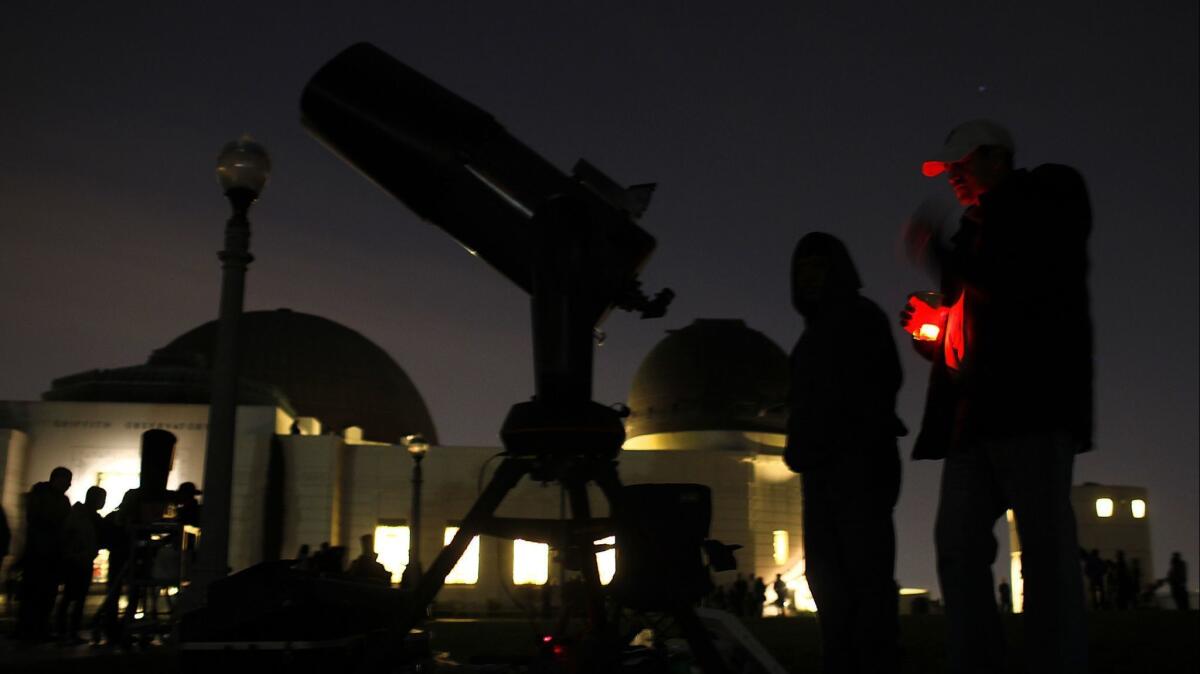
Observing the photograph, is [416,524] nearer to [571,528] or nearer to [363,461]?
[571,528]

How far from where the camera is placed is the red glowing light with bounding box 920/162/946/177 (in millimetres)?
3693

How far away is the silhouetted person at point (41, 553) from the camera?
9.32m

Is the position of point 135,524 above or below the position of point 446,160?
below

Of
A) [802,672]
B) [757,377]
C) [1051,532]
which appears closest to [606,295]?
[1051,532]

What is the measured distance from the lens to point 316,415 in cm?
4962

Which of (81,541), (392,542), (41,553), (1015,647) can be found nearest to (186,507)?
(81,541)

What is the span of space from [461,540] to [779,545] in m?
40.1

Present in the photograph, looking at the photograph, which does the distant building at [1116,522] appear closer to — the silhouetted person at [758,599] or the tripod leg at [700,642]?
the silhouetted person at [758,599]

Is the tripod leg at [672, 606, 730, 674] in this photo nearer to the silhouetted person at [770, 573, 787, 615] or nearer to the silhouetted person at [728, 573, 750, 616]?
the silhouetted person at [728, 573, 750, 616]

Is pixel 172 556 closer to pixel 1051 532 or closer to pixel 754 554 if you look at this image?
pixel 1051 532

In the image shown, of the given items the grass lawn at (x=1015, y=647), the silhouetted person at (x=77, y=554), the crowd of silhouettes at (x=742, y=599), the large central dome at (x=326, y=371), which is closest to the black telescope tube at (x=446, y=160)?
the grass lawn at (x=1015, y=647)

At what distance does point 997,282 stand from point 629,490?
5.93 feet

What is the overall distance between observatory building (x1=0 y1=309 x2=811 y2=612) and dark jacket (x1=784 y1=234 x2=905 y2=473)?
74.6ft

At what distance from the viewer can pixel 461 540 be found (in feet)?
12.0
